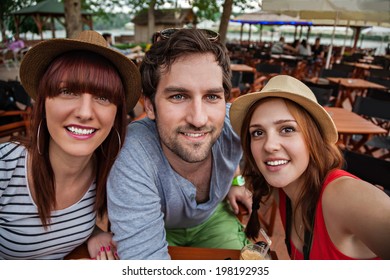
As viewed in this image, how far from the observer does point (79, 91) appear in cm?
125

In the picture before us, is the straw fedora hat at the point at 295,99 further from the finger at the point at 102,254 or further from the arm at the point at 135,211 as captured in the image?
the finger at the point at 102,254

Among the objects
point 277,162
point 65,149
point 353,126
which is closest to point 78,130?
point 65,149

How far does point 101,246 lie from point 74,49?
0.97 m

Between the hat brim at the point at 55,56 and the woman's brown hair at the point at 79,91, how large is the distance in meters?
0.03

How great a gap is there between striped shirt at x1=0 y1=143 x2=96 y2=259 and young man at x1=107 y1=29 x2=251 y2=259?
10.6 inches

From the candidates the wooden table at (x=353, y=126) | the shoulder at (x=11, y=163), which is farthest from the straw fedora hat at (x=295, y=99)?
the wooden table at (x=353, y=126)

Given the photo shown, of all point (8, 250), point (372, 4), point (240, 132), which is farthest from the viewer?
point (372, 4)

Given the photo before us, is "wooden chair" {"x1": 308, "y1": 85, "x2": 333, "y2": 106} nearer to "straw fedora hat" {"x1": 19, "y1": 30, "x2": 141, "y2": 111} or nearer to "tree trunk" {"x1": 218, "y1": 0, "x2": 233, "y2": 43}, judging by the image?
"tree trunk" {"x1": 218, "y1": 0, "x2": 233, "y2": 43}

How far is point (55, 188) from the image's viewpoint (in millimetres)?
1421

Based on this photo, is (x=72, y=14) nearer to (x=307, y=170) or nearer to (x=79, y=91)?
(x=79, y=91)

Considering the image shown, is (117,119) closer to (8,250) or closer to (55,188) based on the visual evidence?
(55,188)

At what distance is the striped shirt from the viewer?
1313 millimetres
